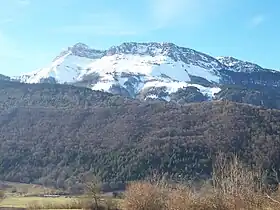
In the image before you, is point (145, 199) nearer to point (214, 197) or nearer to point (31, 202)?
point (214, 197)

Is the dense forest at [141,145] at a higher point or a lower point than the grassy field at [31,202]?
higher

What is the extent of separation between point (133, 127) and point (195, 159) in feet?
119

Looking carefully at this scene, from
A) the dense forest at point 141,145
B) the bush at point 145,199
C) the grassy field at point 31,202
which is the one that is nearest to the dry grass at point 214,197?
the bush at point 145,199

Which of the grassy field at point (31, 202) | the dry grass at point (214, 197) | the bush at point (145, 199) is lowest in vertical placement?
the grassy field at point (31, 202)

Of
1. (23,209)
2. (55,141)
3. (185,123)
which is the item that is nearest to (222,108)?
(185,123)

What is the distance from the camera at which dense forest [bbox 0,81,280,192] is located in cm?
15200

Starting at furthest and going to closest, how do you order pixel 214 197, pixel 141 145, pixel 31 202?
1. pixel 141 145
2. pixel 31 202
3. pixel 214 197

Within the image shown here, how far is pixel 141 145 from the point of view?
168 meters

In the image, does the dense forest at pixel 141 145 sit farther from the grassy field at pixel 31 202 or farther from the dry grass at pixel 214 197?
the dry grass at pixel 214 197

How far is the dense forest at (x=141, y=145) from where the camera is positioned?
15200 cm

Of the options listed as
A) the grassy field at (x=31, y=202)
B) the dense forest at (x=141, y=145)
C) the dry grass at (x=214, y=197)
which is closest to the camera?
the dry grass at (x=214, y=197)

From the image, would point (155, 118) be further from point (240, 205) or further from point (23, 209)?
point (240, 205)

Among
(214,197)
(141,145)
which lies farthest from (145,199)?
(141,145)

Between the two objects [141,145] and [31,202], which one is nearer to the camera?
[31,202]
